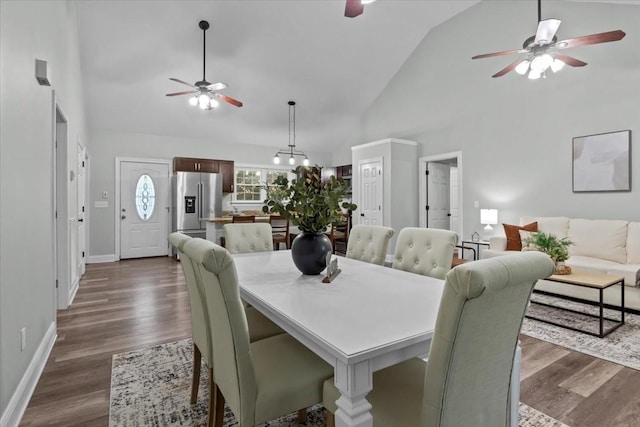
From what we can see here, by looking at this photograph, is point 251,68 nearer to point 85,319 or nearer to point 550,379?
point 85,319

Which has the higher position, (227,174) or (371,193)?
(227,174)

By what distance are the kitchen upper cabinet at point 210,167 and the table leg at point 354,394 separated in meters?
6.79

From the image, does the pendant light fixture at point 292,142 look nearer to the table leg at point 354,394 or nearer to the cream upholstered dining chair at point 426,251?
the cream upholstered dining chair at point 426,251

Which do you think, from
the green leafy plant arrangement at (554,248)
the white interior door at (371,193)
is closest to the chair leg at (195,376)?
the green leafy plant arrangement at (554,248)

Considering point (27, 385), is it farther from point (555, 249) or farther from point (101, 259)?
point (101, 259)

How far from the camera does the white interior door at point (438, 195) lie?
6.46 meters

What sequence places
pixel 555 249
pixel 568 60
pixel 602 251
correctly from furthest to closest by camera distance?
1. pixel 602 251
2. pixel 568 60
3. pixel 555 249

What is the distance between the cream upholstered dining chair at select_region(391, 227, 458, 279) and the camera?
2035 mm

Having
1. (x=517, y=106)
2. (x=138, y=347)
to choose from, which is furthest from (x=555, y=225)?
(x=138, y=347)

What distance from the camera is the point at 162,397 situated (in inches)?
76.5

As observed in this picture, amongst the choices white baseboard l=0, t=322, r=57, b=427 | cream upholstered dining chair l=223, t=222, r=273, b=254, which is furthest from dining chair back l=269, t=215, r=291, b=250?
white baseboard l=0, t=322, r=57, b=427

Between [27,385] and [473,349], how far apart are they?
2.41 m

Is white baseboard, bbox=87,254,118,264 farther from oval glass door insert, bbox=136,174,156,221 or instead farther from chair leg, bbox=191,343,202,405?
chair leg, bbox=191,343,202,405

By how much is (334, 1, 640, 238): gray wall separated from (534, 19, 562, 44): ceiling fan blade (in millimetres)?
1687
